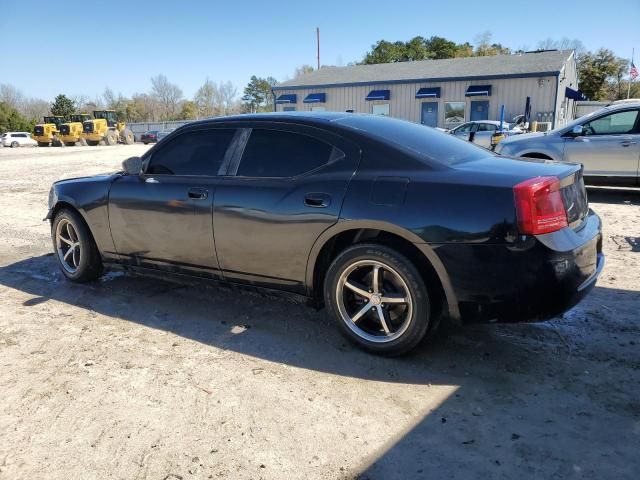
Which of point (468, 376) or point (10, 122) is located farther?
point (10, 122)

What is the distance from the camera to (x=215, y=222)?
380cm

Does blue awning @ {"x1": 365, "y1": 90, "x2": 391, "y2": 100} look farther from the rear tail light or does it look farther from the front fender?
the rear tail light

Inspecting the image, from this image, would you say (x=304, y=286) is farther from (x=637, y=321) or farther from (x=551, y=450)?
(x=637, y=321)

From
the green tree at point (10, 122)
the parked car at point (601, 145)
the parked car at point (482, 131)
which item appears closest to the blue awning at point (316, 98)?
the parked car at point (482, 131)

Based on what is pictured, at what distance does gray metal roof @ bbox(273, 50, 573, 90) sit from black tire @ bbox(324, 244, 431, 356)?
2641 cm

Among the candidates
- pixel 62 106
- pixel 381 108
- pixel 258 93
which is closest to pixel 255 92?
pixel 258 93

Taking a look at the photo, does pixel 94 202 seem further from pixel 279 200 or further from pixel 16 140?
pixel 16 140

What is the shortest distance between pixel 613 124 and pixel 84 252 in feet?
29.1

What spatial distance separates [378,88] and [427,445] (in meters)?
30.0

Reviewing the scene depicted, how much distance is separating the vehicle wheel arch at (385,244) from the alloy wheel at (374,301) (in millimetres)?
156

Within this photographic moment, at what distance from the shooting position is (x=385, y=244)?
3193mm

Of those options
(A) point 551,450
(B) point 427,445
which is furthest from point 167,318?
(A) point 551,450

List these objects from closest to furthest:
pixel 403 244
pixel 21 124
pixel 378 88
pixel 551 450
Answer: pixel 551 450
pixel 403 244
pixel 378 88
pixel 21 124

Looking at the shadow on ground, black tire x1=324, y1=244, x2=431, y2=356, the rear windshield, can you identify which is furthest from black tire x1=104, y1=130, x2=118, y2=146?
black tire x1=324, y1=244, x2=431, y2=356
